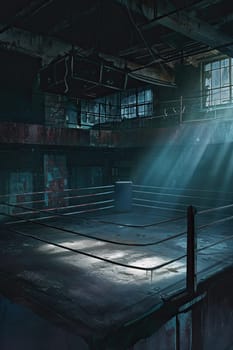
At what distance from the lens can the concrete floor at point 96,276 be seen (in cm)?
298

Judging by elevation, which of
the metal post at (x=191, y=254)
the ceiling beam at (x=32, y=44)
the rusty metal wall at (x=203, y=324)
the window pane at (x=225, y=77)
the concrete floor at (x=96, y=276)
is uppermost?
the ceiling beam at (x=32, y=44)

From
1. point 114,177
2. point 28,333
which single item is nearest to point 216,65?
point 114,177

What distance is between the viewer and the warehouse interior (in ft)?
10.7

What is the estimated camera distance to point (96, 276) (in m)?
4.03

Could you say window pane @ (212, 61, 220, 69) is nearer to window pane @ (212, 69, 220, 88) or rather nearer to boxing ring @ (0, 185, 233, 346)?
window pane @ (212, 69, 220, 88)

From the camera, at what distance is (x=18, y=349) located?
11.4ft

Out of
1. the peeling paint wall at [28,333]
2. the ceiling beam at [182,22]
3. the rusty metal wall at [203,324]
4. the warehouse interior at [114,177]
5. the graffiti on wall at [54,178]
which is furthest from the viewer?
the graffiti on wall at [54,178]

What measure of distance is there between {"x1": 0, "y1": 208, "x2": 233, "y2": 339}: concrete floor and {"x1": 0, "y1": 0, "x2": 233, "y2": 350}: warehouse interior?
0.02 meters

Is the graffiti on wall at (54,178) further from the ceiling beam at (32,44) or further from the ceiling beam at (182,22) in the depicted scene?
the ceiling beam at (182,22)

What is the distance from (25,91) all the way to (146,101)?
5.86m

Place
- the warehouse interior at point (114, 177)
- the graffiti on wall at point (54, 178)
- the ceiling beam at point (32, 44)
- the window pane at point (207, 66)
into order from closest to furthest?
the warehouse interior at point (114, 177) < the ceiling beam at point (32, 44) < the graffiti on wall at point (54, 178) < the window pane at point (207, 66)

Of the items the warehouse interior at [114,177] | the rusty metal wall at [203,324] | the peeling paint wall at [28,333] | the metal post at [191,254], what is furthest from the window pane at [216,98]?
the peeling paint wall at [28,333]

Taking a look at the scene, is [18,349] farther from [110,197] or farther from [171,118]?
[171,118]

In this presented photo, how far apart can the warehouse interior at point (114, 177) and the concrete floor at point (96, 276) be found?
0.08ft
